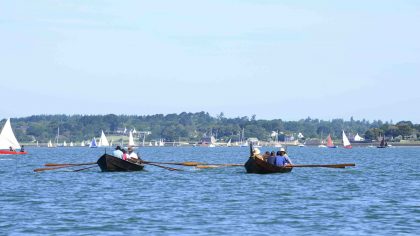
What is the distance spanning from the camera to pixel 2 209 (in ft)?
142

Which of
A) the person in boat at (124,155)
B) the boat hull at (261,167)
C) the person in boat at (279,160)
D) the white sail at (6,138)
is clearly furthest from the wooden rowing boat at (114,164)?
the white sail at (6,138)

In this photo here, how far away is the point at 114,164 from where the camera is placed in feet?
236

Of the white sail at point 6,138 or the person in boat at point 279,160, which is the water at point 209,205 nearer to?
the person in boat at point 279,160

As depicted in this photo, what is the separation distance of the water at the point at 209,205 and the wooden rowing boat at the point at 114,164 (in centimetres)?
203

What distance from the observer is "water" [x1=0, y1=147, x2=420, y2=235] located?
121 ft

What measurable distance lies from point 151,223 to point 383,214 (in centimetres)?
1011

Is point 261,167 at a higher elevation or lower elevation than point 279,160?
lower

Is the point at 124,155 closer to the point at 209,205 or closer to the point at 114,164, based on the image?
the point at 114,164

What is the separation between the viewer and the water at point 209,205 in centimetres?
3688

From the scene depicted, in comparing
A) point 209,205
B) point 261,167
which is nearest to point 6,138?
point 261,167

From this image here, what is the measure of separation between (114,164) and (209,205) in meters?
27.1

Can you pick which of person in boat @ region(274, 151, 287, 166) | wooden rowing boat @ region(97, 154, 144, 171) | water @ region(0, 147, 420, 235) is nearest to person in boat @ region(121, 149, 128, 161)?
wooden rowing boat @ region(97, 154, 144, 171)

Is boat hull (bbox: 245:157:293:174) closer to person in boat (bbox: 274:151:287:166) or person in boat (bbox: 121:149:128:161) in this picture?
person in boat (bbox: 274:151:287:166)

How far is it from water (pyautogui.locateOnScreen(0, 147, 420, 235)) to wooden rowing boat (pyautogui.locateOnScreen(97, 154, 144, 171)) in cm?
203
